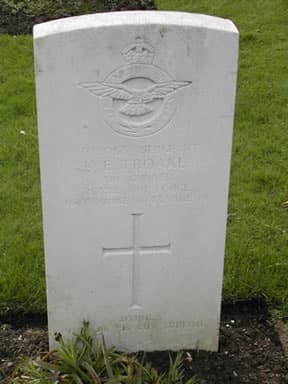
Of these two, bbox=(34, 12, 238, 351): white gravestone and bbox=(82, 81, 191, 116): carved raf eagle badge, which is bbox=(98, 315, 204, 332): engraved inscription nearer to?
bbox=(34, 12, 238, 351): white gravestone

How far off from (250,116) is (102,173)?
3.31 metres

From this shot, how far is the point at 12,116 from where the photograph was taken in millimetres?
6215

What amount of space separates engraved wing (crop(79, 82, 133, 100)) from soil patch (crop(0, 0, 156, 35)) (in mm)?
5745

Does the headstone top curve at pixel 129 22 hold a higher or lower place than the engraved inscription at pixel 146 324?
higher

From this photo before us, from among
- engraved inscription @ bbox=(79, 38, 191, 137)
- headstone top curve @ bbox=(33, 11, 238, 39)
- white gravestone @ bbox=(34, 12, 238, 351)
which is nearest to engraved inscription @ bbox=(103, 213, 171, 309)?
white gravestone @ bbox=(34, 12, 238, 351)

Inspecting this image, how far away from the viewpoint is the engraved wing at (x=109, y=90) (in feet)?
9.59

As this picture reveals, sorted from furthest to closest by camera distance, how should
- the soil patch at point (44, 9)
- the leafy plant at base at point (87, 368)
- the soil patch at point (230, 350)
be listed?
the soil patch at point (44, 9) < the soil patch at point (230, 350) < the leafy plant at base at point (87, 368)

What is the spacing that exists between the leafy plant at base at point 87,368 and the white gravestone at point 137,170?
13cm

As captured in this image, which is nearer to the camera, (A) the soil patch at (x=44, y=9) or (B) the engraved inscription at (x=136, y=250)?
(B) the engraved inscription at (x=136, y=250)

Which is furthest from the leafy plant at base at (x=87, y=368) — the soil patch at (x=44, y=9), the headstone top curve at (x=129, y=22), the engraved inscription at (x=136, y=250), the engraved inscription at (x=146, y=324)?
the soil patch at (x=44, y=9)

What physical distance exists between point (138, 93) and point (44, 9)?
20.4 ft

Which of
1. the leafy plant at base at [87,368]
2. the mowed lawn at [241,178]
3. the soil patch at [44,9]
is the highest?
the soil patch at [44,9]

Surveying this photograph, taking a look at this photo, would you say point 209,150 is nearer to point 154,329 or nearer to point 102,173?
point 102,173

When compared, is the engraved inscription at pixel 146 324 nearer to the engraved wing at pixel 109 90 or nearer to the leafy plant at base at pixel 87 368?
the leafy plant at base at pixel 87 368
